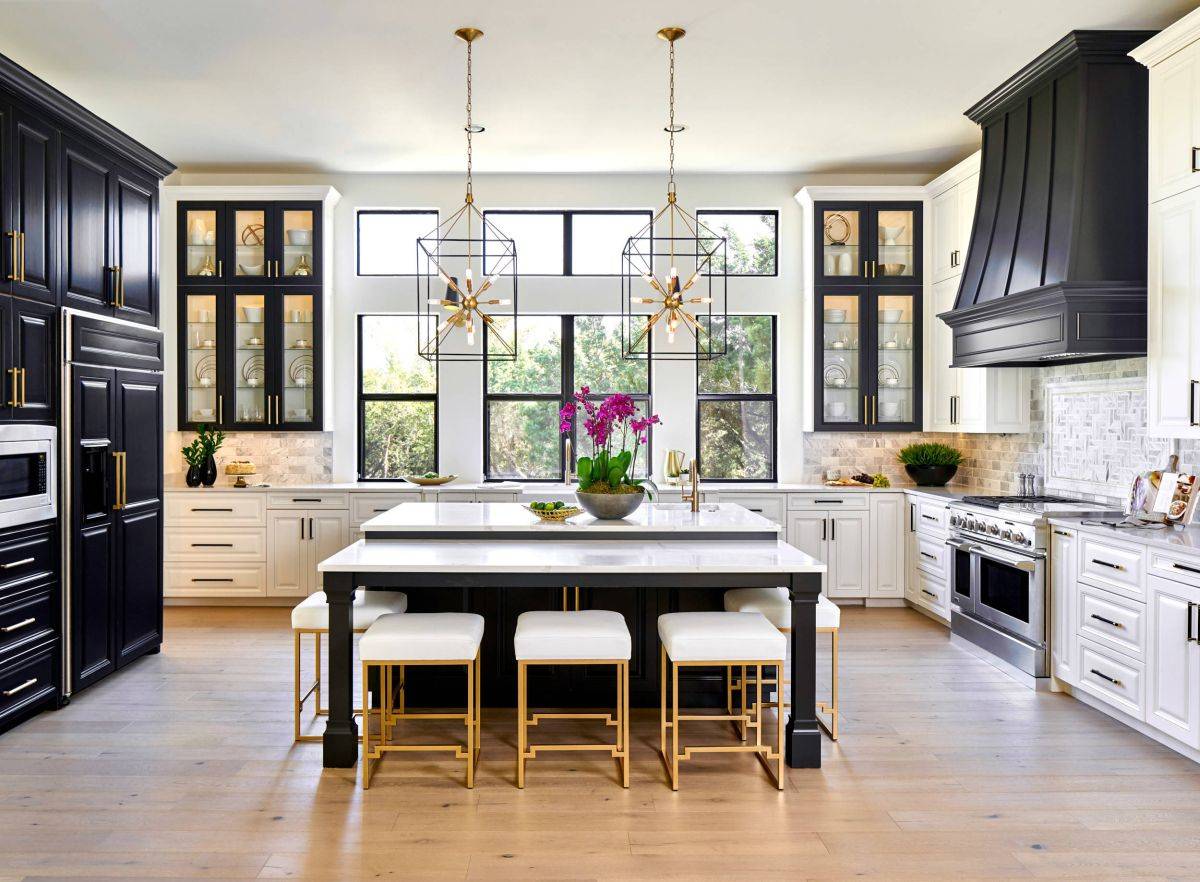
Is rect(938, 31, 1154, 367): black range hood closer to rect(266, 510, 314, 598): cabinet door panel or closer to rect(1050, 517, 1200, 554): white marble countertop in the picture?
rect(1050, 517, 1200, 554): white marble countertop

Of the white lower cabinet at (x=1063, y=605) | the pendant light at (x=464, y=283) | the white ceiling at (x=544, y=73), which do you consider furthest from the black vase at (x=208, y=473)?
the white lower cabinet at (x=1063, y=605)

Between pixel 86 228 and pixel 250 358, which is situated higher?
pixel 86 228

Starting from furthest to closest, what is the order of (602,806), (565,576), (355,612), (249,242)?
(249,242) → (355,612) → (565,576) → (602,806)

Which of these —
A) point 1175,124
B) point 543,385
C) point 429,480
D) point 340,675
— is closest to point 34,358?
point 340,675

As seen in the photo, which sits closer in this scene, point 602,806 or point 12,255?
point 602,806

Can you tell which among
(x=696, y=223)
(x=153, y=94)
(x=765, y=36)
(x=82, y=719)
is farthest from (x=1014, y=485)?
(x=153, y=94)

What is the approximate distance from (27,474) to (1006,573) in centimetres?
488

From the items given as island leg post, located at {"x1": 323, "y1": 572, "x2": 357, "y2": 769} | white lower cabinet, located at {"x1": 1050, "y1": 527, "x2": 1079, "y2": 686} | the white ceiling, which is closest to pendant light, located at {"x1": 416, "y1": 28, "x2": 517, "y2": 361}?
the white ceiling

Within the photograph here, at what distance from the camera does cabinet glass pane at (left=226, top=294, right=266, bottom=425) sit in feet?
21.1

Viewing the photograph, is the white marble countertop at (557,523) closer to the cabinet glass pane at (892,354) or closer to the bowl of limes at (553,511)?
the bowl of limes at (553,511)

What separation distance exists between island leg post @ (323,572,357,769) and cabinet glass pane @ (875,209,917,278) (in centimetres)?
476

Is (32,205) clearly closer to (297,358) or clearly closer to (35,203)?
(35,203)

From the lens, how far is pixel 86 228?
4289 mm

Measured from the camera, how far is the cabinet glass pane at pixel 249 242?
6422mm
